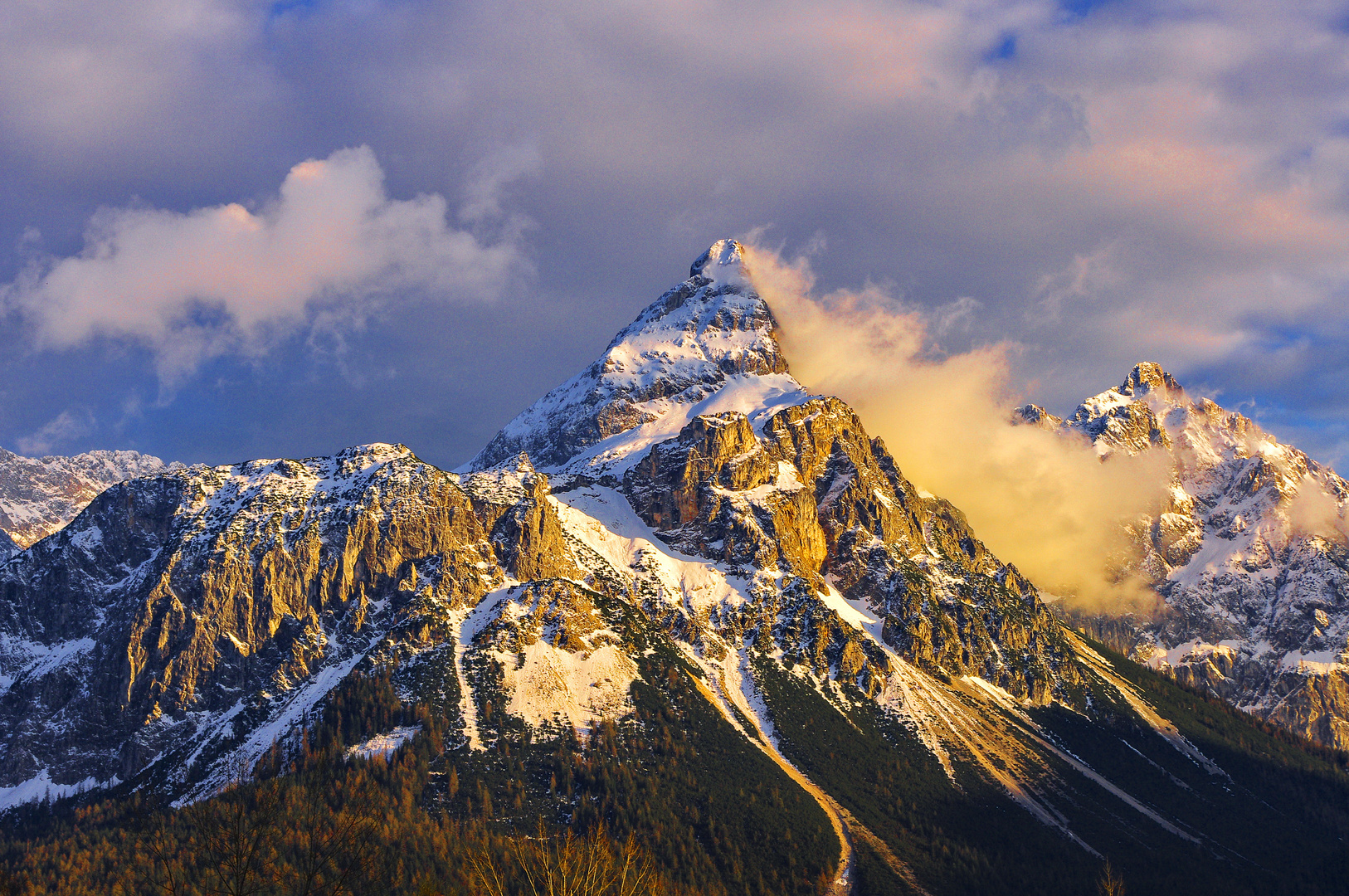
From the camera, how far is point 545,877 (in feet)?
230

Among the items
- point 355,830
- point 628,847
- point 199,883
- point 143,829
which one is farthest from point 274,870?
point 199,883

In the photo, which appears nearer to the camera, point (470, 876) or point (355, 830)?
point (355, 830)

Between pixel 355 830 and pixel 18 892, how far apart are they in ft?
68.3

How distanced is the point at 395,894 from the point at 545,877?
13105 centimetres

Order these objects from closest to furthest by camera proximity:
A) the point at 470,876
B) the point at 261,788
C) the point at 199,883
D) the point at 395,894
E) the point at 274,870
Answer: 1. the point at 261,788
2. the point at 274,870
3. the point at 199,883
4. the point at 470,876
5. the point at 395,894

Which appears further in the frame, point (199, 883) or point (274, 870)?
point (199, 883)

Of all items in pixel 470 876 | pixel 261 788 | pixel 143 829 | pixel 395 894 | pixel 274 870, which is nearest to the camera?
pixel 143 829

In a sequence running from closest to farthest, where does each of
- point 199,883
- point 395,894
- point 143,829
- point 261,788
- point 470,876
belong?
point 143,829, point 261,788, point 199,883, point 470,876, point 395,894

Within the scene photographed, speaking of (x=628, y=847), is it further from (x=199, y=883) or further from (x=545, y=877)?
(x=199, y=883)

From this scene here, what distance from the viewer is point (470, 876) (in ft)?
384

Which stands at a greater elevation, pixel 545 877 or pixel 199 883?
pixel 199 883

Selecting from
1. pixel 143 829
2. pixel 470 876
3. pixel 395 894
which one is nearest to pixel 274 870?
pixel 143 829

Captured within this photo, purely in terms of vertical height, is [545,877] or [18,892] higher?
[18,892]

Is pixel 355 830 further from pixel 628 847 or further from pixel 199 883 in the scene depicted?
pixel 199 883
